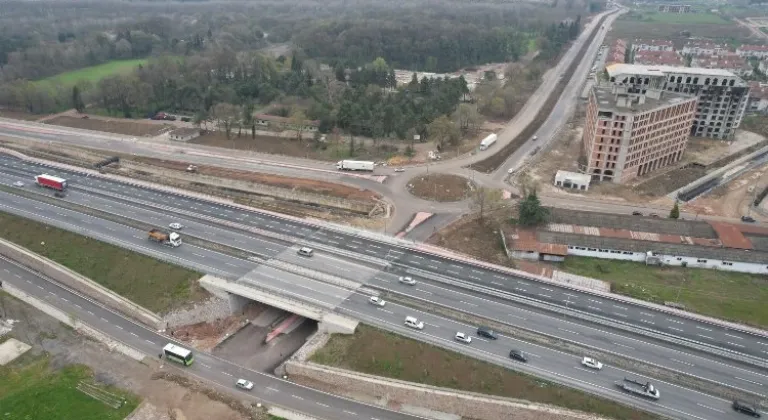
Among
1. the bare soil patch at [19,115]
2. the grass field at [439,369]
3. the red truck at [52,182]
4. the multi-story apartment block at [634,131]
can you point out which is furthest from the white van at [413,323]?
the bare soil patch at [19,115]

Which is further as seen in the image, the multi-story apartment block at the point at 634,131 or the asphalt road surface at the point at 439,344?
the multi-story apartment block at the point at 634,131

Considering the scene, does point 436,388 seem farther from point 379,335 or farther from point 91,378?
point 91,378

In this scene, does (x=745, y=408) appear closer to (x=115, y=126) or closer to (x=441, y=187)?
(x=441, y=187)

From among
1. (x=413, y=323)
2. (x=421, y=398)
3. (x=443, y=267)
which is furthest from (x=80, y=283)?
(x=421, y=398)

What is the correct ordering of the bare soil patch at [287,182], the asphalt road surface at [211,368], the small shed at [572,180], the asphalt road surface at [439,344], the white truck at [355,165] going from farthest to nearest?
the white truck at [355,165] < the small shed at [572,180] < the bare soil patch at [287,182] < the asphalt road surface at [211,368] < the asphalt road surface at [439,344]

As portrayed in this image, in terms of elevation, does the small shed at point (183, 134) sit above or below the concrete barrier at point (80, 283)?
above

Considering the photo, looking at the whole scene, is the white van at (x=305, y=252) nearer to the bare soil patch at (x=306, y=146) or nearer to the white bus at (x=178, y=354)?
the white bus at (x=178, y=354)
